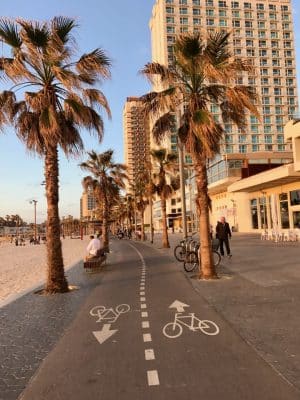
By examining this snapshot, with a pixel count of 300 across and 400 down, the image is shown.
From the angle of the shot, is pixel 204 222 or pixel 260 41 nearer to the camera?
pixel 204 222

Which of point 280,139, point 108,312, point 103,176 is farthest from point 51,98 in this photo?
point 280,139

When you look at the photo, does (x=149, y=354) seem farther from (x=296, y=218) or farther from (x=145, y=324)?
(x=296, y=218)

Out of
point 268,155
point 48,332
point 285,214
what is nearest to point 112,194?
point 285,214

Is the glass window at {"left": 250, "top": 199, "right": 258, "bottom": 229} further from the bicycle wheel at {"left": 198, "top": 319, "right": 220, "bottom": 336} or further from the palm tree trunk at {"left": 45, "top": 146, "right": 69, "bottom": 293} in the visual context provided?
the bicycle wheel at {"left": 198, "top": 319, "right": 220, "bottom": 336}

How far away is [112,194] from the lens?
33.6 meters

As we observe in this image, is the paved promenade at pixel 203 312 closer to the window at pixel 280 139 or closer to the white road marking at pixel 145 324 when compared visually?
the white road marking at pixel 145 324

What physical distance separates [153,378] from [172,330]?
7.12 ft

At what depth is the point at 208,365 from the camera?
5016mm

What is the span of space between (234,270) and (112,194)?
19977 mm

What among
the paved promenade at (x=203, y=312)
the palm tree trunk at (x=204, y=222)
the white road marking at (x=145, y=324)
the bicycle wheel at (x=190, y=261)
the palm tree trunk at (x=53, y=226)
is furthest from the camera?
the bicycle wheel at (x=190, y=261)

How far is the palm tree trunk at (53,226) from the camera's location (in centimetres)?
1175

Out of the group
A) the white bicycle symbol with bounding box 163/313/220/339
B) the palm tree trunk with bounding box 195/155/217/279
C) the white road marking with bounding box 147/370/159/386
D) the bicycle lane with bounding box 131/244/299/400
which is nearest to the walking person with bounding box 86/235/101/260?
the palm tree trunk with bounding box 195/155/217/279

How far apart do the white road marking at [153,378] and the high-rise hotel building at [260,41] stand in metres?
102

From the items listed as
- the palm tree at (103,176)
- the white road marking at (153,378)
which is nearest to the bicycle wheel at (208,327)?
the white road marking at (153,378)
